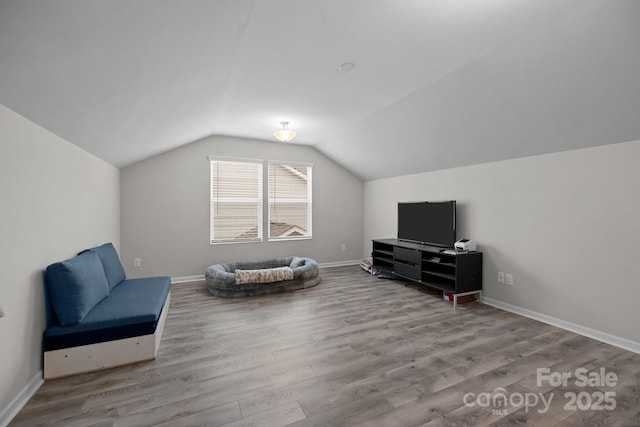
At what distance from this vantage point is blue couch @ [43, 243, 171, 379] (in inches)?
81.7

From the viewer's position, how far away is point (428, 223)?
14.7 feet

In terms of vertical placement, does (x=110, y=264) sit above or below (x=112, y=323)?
above

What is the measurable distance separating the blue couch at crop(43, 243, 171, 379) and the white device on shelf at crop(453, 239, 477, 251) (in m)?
3.64

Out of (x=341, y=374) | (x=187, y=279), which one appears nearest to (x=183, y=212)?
(x=187, y=279)

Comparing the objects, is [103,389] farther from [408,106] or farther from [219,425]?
[408,106]

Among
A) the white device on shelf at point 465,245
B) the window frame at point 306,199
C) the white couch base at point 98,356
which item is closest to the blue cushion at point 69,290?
the white couch base at point 98,356

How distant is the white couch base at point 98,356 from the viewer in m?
2.06

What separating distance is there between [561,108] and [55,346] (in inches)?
183

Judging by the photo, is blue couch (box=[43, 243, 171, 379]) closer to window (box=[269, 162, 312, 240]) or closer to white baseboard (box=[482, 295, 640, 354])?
window (box=[269, 162, 312, 240])

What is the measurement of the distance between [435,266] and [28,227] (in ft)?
14.5

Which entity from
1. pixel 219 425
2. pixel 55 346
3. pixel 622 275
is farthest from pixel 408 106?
pixel 55 346

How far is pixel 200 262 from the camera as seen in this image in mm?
4891

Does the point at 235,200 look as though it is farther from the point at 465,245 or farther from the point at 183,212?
the point at 465,245

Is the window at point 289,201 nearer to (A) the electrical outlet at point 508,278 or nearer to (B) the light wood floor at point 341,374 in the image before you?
(B) the light wood floor at point 341,374
